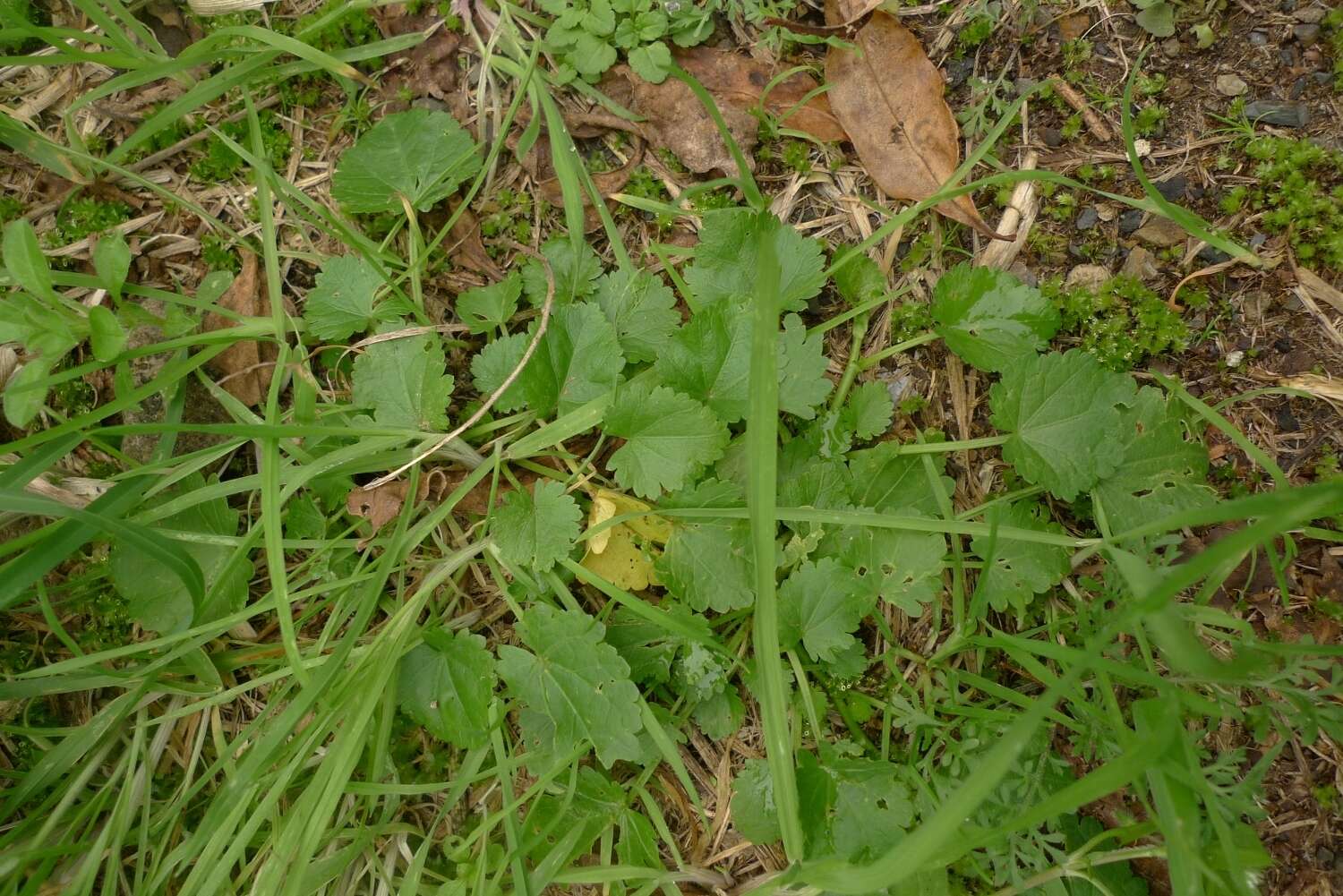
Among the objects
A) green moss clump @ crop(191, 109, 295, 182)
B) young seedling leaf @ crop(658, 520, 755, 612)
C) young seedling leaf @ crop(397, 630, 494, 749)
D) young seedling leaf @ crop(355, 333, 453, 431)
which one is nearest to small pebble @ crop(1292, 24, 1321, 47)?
young seedling leaf @ crop(658, 520, 755, 612)

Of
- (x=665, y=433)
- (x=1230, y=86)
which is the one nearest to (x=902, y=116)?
(x=1230, y=86)

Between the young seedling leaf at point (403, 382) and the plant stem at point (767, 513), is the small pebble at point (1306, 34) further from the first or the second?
the young seedling leaf at point (403, 382)

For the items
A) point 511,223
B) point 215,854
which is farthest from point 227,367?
point 215,854

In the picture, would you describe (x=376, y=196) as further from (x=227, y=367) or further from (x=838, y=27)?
(x=838, y=27)

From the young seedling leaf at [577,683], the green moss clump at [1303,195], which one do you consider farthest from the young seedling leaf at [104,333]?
the green moss clump at [1303,195]

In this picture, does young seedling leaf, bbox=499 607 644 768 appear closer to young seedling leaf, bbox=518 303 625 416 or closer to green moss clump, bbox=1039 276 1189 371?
young seedling leaf, bbox=518 303 625 416

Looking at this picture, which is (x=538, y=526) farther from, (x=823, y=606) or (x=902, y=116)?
(x=902, y=116)
